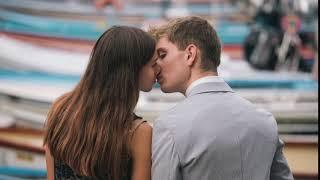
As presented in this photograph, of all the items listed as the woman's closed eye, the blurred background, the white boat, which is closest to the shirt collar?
the woman's closed eye

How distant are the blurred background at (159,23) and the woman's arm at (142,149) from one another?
1.93m

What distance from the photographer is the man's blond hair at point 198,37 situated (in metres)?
1.65

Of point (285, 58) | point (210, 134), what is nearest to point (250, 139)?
point (210, 134)

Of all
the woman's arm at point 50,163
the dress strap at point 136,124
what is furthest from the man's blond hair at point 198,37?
the woman's arm at point 50,163

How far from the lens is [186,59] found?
164 centimetres

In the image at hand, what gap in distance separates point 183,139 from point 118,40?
0.35 meters

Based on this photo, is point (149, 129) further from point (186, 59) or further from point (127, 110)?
point (186, 59)

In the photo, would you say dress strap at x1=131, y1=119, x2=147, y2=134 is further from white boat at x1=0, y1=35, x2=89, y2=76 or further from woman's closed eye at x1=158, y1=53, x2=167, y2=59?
white boat at x1=0, y1=35, x2=89, y2=76

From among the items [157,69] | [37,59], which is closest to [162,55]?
[157,69]

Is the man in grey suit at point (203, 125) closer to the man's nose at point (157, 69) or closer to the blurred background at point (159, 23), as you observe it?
the man's nose at point (157, 69)

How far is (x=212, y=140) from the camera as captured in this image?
4.93 feet

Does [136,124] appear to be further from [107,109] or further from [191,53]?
[191,53]

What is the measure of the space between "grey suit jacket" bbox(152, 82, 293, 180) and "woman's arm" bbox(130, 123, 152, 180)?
0.29 ft

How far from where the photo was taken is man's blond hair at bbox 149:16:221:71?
Answer: 64.8 inches
